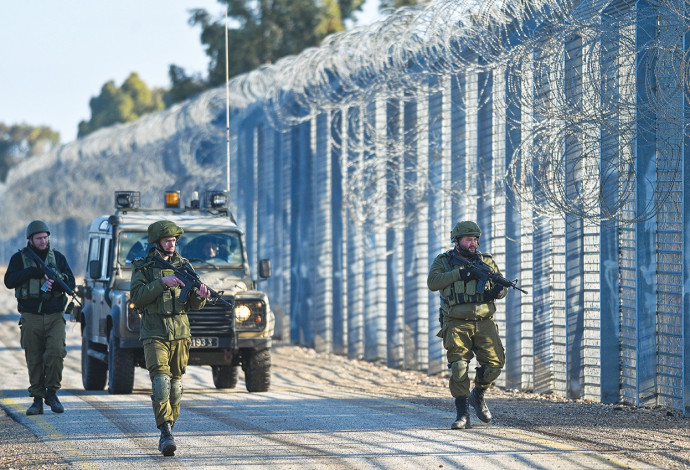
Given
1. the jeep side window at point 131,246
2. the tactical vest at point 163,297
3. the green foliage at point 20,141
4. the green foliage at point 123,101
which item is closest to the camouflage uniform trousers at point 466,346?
the tactical vest at point 163,297

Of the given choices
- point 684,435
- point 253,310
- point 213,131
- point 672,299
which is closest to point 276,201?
point 213,131

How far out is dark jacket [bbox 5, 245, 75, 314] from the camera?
10.6m

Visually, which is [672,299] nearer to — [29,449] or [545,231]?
[545,231]

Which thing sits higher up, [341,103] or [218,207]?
[341,103]

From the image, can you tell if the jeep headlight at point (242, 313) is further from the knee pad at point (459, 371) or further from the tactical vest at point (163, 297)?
the tactical vest at point (163, 297)

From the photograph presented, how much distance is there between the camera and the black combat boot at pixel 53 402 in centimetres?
1066

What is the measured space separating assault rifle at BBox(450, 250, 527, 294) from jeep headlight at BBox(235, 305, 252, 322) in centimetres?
364

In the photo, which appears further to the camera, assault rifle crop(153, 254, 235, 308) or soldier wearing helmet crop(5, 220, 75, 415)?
soldier wearing helmet crop(5, 220, 75, 415)

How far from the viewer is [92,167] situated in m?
37.9

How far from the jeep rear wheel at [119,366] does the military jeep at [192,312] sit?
0.01 m

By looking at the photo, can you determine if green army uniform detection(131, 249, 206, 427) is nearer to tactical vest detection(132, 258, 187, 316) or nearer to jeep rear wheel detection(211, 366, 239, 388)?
tactical vest detection(132, 258, 187, 316)

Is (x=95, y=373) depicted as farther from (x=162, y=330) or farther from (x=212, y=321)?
(x=162, y=330)

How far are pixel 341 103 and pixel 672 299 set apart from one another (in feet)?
22.6

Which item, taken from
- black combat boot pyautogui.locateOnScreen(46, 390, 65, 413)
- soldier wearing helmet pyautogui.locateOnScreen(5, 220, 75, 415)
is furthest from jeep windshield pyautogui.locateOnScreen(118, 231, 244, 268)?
black combat boot pyautogui.locateOnScreen(46, 390, 65, 413)
